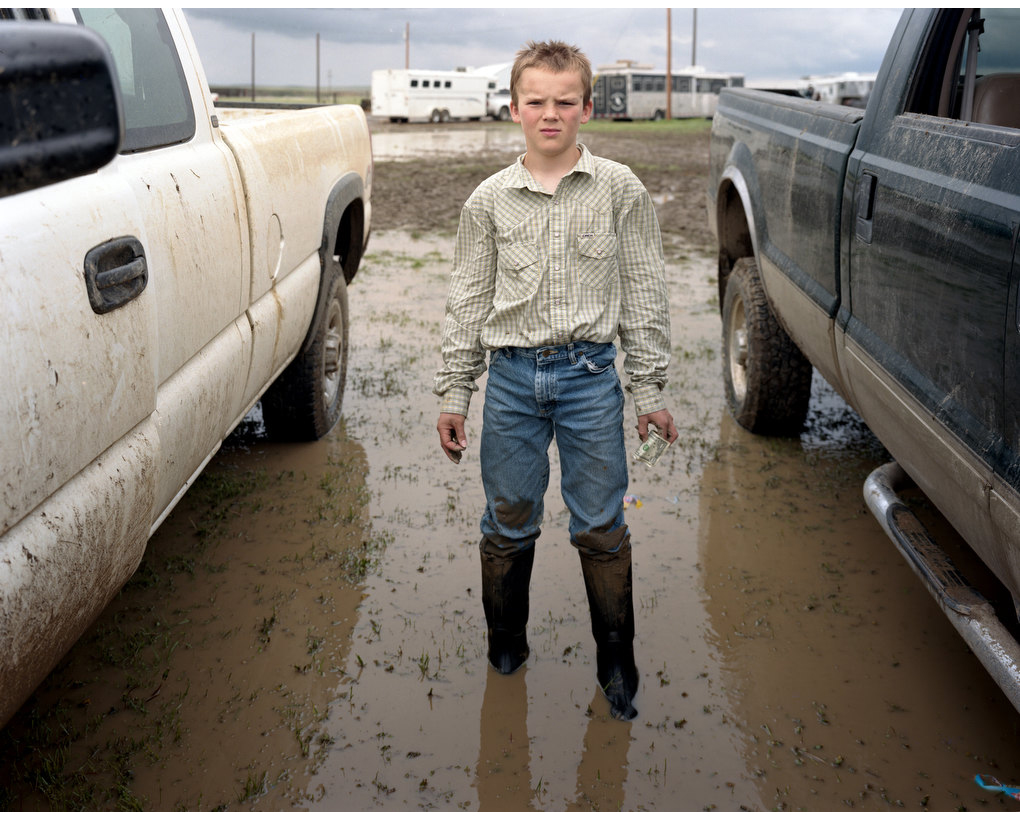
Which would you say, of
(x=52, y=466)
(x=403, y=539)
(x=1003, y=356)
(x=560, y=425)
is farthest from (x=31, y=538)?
(x=403, y=539)

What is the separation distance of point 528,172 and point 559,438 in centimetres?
71

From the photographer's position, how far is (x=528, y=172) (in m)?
2.52

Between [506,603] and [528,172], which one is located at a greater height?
[528,172]

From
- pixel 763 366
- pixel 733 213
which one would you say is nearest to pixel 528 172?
pixel 763 366

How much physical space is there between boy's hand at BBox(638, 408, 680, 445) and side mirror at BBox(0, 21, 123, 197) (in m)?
1.60

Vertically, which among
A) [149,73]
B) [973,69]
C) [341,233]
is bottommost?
[341,233]

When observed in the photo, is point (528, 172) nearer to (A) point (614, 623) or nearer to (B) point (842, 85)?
(A) point (614, 623)

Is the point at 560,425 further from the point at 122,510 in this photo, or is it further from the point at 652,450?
the point at 122,510

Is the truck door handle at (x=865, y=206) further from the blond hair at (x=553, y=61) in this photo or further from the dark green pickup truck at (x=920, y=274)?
the blond hair at (x=553, y=61)

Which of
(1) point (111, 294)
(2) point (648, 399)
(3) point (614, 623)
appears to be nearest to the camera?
(1) point (111, 294)

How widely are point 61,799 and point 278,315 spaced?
72.7 inches

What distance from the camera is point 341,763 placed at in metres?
2.52

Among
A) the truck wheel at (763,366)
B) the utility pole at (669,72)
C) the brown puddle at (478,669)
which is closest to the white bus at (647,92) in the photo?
the utility pole at (669,72)

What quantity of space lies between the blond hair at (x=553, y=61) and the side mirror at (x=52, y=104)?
4.04 feet
